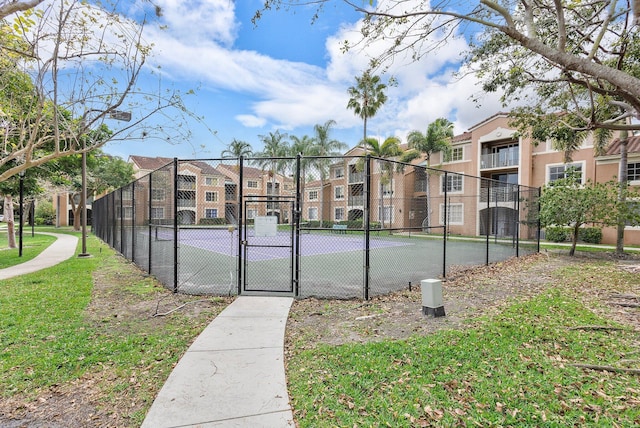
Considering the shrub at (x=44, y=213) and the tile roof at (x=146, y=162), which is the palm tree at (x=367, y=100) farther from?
the shrub at (x=44, y=213)

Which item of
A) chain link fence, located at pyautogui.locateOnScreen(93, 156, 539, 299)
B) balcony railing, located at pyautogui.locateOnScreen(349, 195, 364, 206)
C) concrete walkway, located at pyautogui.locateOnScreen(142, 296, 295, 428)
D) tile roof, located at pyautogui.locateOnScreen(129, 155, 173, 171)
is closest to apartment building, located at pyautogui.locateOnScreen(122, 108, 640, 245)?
chain link fence, located at pyautogui.locateOnScreen(93, 156, 539, 299)

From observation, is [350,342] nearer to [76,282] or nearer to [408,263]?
[76,282]

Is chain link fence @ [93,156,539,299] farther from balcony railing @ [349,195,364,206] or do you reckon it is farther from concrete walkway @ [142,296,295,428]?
concrete walkway @ [142,296,295,428]

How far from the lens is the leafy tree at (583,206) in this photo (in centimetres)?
1278

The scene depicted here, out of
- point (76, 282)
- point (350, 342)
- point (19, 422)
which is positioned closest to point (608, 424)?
point (350, 342)

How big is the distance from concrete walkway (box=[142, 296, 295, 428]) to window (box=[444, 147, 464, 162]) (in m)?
26.7

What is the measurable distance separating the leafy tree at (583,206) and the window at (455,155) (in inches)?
576

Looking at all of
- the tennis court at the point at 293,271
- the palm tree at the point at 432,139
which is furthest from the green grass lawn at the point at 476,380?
the palm tree at the point at 432,139

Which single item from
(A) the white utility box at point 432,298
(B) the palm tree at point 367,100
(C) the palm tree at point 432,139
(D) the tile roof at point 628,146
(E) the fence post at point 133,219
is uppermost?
(B) the palm tree at point 367,100

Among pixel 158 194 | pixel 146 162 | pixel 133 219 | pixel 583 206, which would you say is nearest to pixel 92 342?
pixel 158 194

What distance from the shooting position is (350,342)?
4430 mm

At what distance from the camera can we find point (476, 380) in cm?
339

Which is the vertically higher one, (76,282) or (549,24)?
(549,24)

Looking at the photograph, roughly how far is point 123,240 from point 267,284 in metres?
7.63
